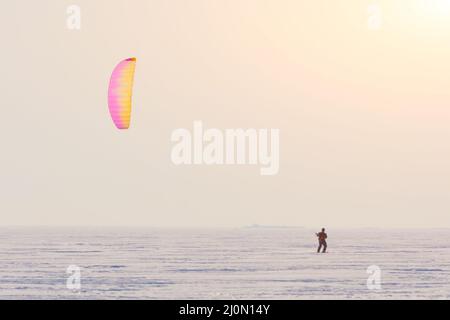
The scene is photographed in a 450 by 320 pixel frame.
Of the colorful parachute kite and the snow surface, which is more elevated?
the colorful parachute kite

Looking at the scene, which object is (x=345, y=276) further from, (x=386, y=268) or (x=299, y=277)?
(x=386, y=268)

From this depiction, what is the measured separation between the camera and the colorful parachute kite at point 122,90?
126 feet

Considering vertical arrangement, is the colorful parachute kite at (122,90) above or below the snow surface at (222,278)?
above

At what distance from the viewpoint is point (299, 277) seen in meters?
33.3

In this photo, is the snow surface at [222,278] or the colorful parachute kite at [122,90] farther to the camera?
the colorful parachute kite at [122,90]

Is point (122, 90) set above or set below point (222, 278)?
above

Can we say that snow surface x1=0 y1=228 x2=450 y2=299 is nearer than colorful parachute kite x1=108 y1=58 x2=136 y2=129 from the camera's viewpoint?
Yes

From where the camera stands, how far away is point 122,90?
38531 millimetres

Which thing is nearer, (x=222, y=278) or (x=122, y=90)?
(x=222, y=278)

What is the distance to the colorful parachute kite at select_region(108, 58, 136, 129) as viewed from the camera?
126 ft
